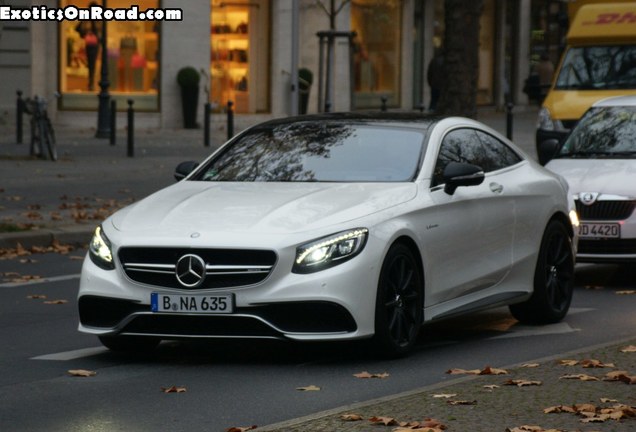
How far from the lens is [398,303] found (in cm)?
913

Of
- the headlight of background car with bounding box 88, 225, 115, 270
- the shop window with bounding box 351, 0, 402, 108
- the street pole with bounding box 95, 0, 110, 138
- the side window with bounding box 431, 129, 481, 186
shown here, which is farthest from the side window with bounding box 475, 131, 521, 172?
the shop window with bounding box 351, 0, 402, 108

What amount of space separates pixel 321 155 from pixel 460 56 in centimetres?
1314

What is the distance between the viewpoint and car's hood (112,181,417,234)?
8820 mm

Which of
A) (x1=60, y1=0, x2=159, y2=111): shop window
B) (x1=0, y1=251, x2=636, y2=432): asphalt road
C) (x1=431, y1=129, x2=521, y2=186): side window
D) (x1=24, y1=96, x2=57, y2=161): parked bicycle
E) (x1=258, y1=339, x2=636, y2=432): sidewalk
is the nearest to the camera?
(x1=258, y1=339, x2=636, y2=432): sidewalk

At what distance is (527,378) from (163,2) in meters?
31.5

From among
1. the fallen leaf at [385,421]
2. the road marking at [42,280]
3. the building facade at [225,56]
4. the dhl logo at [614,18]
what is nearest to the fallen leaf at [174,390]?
the fallen leaf at [385,421]

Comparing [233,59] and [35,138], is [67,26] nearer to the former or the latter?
[233,59]

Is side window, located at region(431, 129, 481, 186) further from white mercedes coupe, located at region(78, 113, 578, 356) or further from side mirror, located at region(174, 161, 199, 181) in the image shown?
side mirror, located at region(174, 161, 199, 181)

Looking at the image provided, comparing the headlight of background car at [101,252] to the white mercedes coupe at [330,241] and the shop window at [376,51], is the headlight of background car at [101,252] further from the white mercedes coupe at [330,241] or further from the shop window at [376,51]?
the shop window at [376,51]

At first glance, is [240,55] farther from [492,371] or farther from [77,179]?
[492,371]

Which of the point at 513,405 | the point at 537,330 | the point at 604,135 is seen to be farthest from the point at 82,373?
the point at 604,135

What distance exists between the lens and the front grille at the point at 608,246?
13.2 m

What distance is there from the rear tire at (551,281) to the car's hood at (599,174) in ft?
6.92

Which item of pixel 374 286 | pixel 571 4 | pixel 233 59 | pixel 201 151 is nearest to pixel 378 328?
pixel 374 286
